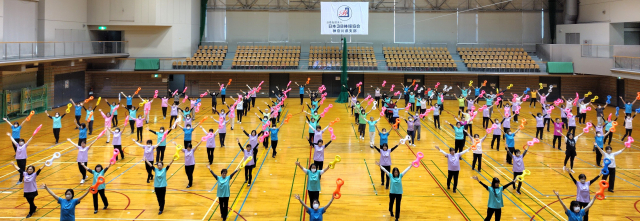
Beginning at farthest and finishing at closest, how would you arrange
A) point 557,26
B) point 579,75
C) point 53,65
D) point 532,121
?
point 557,26
point 579,75
point 53,65
point 532,121

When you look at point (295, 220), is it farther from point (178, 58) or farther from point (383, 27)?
point (383, 27)

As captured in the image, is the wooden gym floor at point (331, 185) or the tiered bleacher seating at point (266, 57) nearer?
the wooden gym floor at point (331, 185)

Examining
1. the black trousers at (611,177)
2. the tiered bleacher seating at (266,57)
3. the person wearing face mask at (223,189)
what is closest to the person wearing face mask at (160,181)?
the person wearing face mask at (223,189)

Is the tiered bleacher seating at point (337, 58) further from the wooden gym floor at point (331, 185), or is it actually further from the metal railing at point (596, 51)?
the wooden gym floor at point (331, 185)

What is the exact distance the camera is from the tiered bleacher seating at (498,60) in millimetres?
40938

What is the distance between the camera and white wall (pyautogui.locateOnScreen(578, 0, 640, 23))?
34.1 meters

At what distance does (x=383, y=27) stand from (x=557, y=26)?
15.6m

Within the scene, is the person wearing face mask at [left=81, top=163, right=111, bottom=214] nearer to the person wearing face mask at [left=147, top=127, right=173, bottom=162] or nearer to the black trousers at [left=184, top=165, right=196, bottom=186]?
the black trousers at [left=184, top=165, right=196, bottom=186]

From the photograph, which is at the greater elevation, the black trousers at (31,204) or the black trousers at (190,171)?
the black trousers at (190,171)

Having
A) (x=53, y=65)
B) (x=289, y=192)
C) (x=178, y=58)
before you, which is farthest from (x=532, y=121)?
(x=53, y=65)

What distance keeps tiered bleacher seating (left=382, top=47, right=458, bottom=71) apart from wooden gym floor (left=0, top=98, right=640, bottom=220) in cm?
1848

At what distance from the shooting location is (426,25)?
45.2m

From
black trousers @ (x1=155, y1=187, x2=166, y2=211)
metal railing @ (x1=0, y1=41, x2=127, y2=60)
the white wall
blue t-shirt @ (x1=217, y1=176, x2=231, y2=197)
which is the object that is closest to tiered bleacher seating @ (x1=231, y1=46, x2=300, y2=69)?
metal railing @ (x1=0, y1=41, x2=127, y2=60)

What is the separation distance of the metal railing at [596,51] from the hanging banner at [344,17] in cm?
1722
